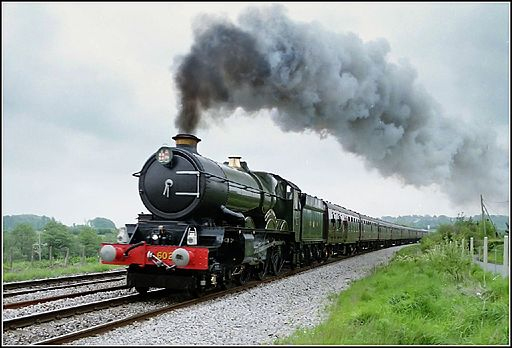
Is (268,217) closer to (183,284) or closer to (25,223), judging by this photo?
(183,284)

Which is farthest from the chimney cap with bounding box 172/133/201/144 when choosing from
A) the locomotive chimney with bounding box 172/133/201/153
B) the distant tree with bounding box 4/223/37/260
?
the distant tree with bounding box 4/223/37/260

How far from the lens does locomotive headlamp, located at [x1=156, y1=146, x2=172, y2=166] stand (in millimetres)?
11859

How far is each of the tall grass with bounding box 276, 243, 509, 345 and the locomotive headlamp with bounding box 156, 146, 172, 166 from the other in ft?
15.2

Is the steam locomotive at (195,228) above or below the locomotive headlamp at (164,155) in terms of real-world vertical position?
below

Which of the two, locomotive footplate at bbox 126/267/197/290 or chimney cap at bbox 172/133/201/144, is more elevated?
chimney cap at bbox 172/133/201/144

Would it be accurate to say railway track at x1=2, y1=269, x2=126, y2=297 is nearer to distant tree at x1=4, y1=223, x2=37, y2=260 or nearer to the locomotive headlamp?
the locomotive headlamp

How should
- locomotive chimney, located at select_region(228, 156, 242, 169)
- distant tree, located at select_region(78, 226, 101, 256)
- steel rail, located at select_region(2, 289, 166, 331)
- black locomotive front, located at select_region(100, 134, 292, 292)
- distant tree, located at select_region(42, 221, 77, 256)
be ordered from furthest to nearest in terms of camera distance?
distant tree, located at select_region(42, 221, 77, 256)
distant tree, located at select_region(78, 226, 101, 256)
locomotive chimney, located at select_region(228, 156, 242, 169)
black locomotive front, located at select_region(100, 134, 292, 292)
steel rail, located at select_region(2, 289, 166, 331)

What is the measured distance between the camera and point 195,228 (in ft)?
38.1

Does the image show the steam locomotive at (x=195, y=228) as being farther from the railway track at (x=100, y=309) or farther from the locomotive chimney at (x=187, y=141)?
the railway track at (x=100, y=309)

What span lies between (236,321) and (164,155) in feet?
14.8

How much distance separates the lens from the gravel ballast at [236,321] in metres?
7.29

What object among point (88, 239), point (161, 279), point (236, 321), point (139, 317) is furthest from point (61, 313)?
point (88, 239)

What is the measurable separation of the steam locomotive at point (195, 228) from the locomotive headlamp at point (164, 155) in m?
0.02

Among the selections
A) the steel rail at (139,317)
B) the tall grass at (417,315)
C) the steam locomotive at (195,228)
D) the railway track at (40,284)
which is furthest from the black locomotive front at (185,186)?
the tall grass at (417,315)
